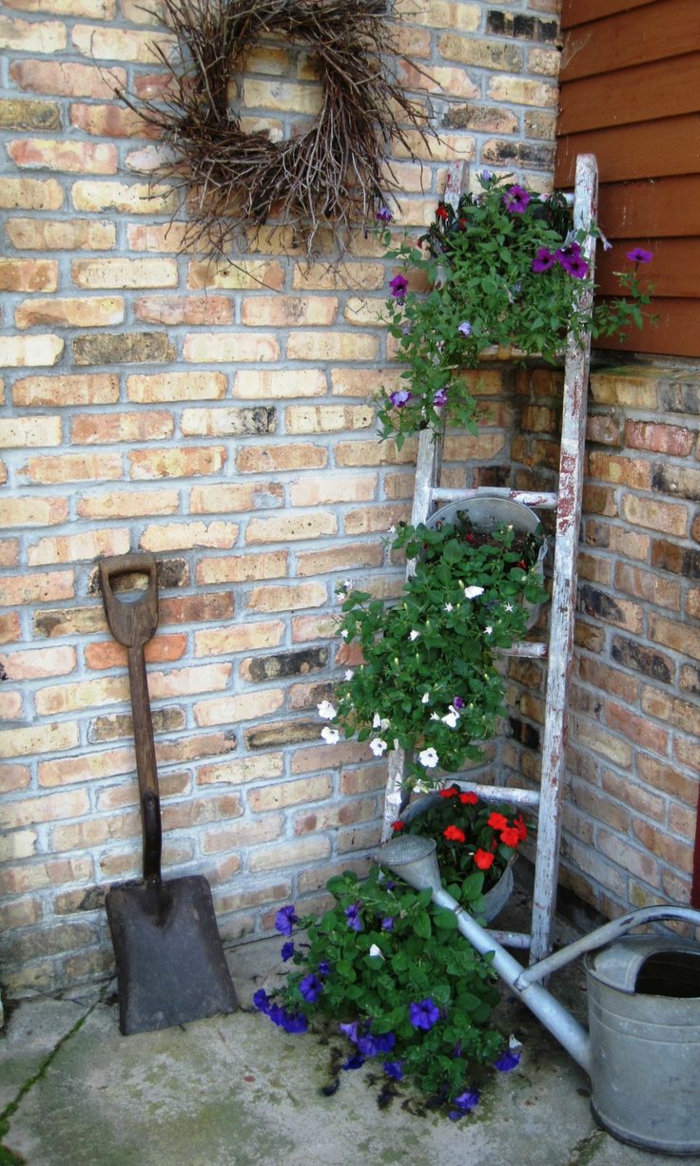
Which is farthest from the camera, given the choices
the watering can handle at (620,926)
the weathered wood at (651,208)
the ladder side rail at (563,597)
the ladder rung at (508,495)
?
the ladder rung at (508,495)

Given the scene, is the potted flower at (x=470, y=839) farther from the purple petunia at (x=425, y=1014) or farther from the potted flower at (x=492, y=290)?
the potted flower at (x=492, y=290)

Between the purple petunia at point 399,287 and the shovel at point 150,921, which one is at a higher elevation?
the purple petunia at point 399,287

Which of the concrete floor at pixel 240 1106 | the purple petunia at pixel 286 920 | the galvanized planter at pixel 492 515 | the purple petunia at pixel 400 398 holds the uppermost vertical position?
the purple petunia at pixel 400 398

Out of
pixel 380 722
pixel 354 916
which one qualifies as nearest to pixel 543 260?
pixel 380 722

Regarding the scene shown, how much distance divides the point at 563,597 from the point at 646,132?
40.3 inches

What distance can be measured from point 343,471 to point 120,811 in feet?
3.09

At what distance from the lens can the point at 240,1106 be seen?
6.98 feet

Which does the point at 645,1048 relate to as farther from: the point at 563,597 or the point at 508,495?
the point at 508,495

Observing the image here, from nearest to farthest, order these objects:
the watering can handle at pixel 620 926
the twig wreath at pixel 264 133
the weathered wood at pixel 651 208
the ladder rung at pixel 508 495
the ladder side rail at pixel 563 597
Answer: the watering can handle at pixel 620 926 → the twig wreath at pixel 264 133 → the weathered wood at pixel 651 208 → the ladder side rail at pixel 563 597 → the ladder rung at pixel 508 495

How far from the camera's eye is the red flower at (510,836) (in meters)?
2.38

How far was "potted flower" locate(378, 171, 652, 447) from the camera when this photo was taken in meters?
2.22

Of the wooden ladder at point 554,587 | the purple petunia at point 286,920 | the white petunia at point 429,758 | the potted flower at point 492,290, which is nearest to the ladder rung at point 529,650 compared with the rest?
the wooden ladder at point 554,587

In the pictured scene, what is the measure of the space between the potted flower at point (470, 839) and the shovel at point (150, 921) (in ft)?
1.72

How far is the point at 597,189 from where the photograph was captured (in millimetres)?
2359
